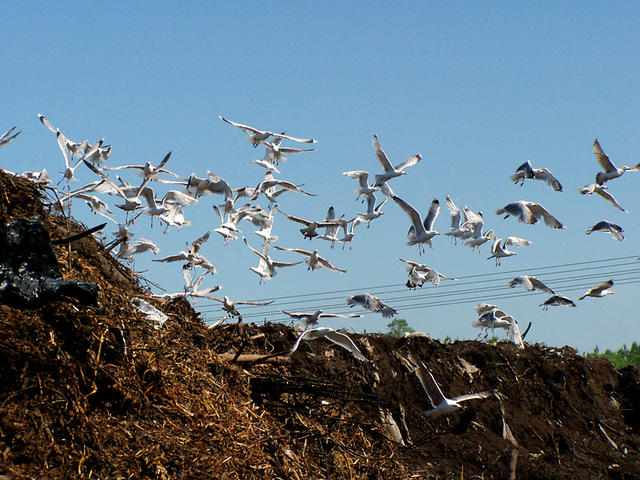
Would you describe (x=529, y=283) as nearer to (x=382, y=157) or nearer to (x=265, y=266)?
(x=382, y=157)

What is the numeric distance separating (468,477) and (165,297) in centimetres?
310

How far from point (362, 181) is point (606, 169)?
14.7 ft

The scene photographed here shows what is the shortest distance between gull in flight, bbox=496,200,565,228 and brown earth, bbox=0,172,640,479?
2.14 m

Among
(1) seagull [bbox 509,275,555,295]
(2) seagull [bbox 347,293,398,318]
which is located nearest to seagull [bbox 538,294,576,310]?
(1) seagull [bbox 509,275,555,295]

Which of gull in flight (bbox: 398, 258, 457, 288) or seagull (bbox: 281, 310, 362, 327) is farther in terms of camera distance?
gull in flight (bbox: 398, 258, 457, 288)

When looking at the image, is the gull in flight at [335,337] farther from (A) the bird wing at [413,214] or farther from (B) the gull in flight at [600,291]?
(B) the gull in flight at [600,291]

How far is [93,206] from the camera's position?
777 cm

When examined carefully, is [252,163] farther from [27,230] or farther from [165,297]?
[27,230]

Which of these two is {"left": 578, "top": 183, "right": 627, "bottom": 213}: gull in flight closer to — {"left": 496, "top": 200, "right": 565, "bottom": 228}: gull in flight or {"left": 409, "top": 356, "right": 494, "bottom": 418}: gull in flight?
{"left": 496, "top": 200, "right": 565, "bottom": 228}: gull in flight

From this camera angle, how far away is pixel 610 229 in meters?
11.6

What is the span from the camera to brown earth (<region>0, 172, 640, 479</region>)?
150 inches

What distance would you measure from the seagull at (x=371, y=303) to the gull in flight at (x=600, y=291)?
4.82 meters

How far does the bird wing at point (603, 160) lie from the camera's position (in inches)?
436

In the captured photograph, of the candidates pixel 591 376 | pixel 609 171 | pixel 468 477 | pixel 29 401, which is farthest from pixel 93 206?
pixel 609 171
